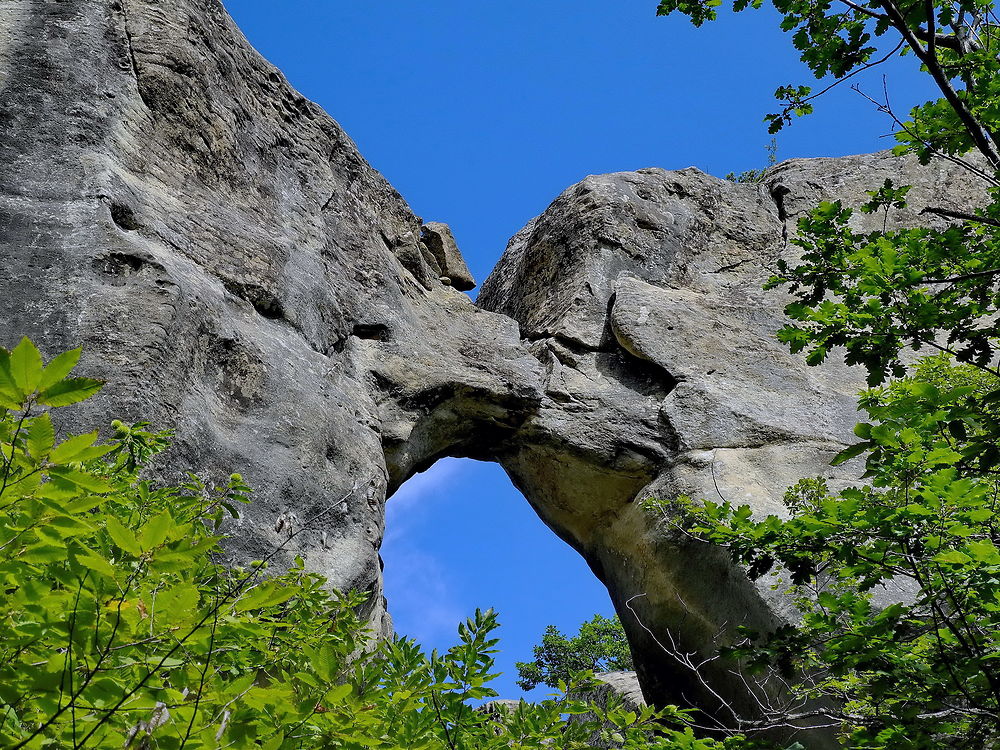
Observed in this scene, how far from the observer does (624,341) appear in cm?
1229

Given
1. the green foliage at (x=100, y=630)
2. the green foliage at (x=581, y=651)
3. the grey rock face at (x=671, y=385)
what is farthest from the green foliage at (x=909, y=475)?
Answer: the green foliage at (x=581, y=651)

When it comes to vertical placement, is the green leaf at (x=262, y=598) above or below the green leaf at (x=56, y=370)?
below

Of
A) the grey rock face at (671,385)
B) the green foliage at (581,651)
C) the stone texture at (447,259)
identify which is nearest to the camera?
the grey rock face at (671,385)

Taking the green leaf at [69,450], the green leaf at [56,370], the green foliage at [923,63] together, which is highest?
the green foliage at [923,63]

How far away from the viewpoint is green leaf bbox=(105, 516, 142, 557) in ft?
6.01

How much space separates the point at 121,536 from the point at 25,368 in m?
0.41

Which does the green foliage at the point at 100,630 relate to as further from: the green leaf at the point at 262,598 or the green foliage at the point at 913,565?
the green foliage at the point at 913,565

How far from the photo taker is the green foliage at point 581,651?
77.6 ft

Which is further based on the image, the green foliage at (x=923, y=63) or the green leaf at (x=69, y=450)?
the green foliage at (x=923, y=63)

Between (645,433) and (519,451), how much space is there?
1.69 metres

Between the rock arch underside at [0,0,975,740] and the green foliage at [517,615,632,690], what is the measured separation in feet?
40.9

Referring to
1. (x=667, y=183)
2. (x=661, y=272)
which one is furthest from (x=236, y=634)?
(x=667, y=183)

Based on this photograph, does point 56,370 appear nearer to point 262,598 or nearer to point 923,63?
point 262,598

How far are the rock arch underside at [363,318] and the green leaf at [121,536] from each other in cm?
495
